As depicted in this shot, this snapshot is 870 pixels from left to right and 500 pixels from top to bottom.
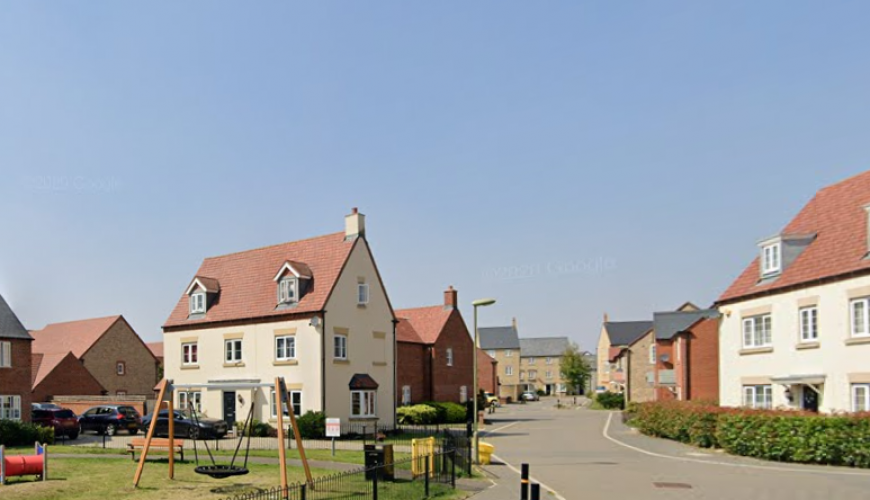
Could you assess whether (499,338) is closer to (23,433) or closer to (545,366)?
(545,366)

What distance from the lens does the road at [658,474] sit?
19.8 metres

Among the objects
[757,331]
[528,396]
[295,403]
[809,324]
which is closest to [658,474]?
[809,324]

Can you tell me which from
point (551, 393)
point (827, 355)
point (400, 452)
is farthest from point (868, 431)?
point (551, 393)

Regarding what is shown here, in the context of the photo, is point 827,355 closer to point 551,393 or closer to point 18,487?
point 18,487

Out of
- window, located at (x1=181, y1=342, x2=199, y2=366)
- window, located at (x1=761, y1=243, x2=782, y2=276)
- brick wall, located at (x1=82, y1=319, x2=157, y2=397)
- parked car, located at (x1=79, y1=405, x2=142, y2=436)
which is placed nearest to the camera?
window, located at (x1=761, y1=243, x2=782, y2=276)

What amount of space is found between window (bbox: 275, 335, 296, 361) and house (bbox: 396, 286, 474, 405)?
42.2ft

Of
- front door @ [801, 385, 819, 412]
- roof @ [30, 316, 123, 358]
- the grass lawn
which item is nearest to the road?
the grass lawn

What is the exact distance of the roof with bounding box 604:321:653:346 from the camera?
108 m

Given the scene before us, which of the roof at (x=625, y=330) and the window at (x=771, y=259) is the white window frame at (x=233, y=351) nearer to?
the window at (x=771, y=259)

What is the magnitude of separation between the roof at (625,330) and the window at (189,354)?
73169 millimetres

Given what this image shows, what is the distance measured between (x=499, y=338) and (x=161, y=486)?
353 ft

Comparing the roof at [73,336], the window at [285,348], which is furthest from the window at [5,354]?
the roof at [73,336]

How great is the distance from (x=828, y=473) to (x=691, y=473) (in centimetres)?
400

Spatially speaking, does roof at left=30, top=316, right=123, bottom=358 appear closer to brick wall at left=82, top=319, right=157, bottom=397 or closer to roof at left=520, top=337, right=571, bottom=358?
brick wall at left=82, top=319, right=157, bottom=397
